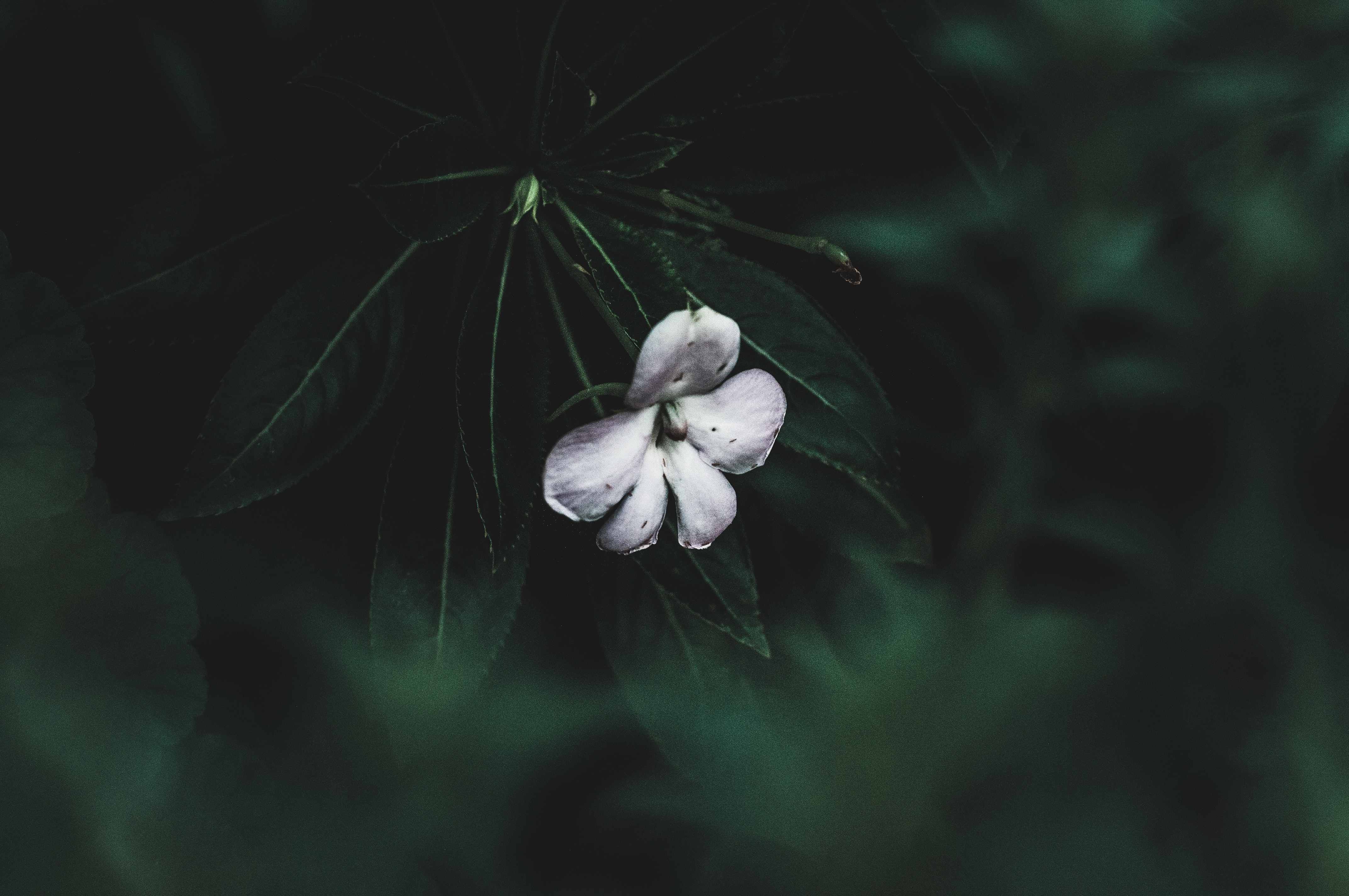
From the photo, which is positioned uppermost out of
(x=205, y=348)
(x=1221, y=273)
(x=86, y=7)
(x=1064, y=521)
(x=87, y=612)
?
(x=86, y=7)

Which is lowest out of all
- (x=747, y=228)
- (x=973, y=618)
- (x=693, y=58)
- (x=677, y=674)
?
(x=973, y=618)

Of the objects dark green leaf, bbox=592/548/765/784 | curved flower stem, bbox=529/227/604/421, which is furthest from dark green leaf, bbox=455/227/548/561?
dark green leaf, bbox=592/548/765/784

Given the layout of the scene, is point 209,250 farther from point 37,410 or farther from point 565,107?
point 565,107

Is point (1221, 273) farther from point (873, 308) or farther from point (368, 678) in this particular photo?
point (368, 678)

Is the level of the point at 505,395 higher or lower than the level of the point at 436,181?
lower

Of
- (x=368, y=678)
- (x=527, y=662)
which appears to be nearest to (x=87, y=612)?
(x=368, y=678)

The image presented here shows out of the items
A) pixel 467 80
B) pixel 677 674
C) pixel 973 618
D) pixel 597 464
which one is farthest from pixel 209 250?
pixel 973 618

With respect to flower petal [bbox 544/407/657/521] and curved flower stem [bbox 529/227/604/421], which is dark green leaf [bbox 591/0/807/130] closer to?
curved flower stem [bbox 529/227/604/421]
